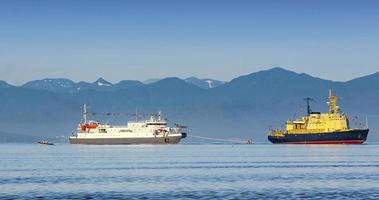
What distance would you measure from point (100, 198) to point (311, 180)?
31157 mm

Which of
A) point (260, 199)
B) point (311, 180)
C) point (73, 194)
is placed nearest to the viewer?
point (260, 199)

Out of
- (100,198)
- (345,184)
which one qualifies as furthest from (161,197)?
(345,184)

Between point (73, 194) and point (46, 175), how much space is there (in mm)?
31961

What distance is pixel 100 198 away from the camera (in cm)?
8569

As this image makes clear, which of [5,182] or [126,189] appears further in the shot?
[5,182]

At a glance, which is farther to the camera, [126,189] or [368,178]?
[368,178]

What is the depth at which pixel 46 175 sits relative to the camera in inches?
4781

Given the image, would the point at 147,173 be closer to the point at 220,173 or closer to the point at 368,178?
the point at 220,173

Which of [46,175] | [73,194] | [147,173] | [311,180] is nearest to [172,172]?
[147,173]

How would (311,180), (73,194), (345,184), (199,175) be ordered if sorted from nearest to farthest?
(73,194)
(345,184)
(311,180)
(199,175)

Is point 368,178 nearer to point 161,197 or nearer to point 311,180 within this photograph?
point 311,180

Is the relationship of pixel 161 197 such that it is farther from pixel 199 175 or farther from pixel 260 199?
pixel 199 175

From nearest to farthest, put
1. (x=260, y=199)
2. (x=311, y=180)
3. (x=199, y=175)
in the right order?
(x=260, y=199), (x=311, y=180), (x=199, y=175)

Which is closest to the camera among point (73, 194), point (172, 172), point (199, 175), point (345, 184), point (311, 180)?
point (73, 194)
